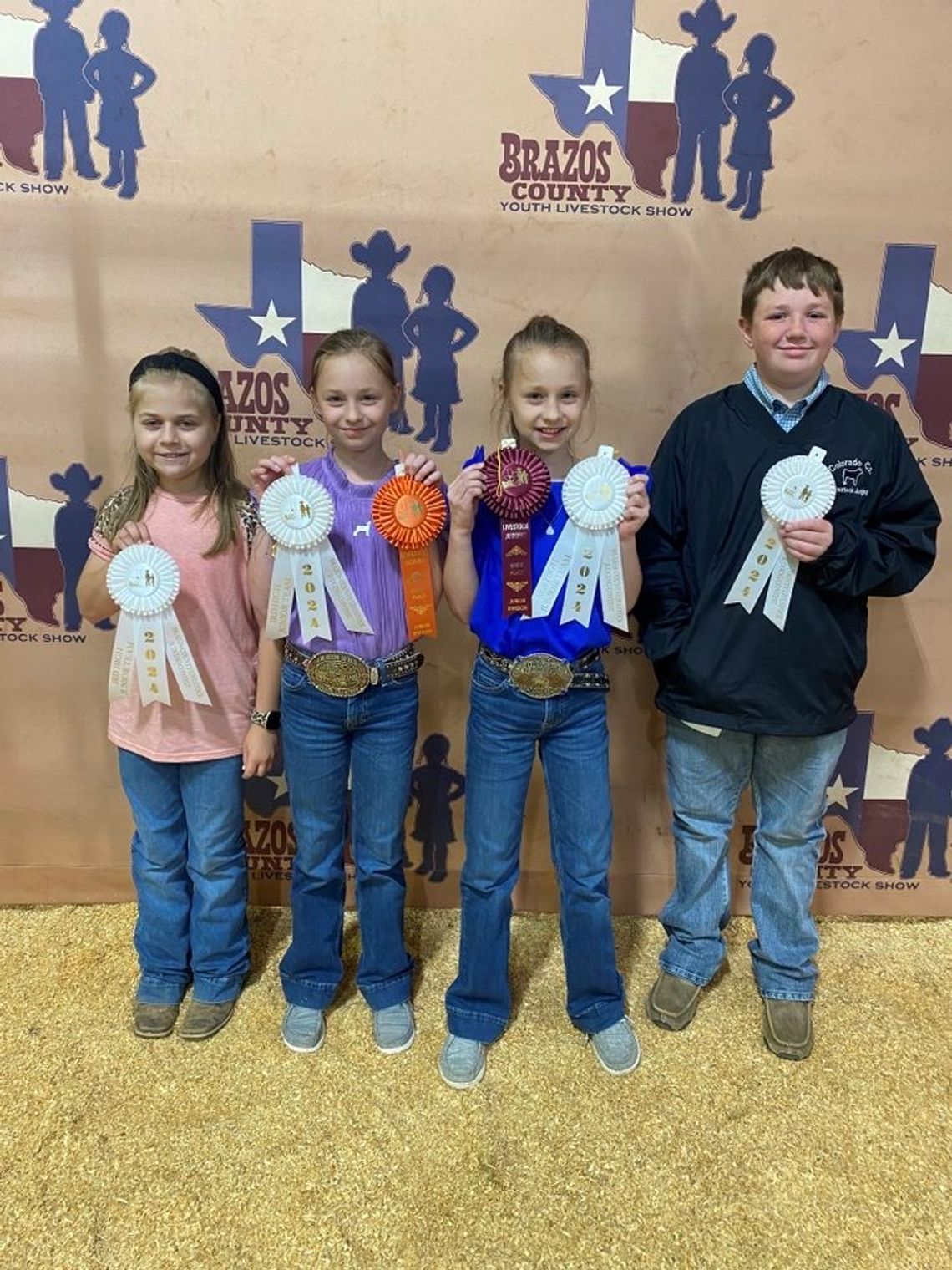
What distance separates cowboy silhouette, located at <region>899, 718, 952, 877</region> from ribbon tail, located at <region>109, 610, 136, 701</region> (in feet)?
5.03

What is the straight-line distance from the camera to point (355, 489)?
140 centimetres

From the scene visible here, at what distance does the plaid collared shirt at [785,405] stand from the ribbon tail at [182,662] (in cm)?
98

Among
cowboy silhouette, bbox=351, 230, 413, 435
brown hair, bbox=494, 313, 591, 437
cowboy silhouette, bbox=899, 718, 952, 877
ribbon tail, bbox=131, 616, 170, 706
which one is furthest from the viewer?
cowboy silhouette, bbox=899, 718, 952, 877

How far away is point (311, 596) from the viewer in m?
1.38

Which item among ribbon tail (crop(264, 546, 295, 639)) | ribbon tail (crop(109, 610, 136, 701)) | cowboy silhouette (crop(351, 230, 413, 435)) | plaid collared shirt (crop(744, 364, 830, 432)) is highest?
cowboy silhouette (crop(351, 230, 413, 435))

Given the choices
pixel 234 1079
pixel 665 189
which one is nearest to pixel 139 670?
pixel 234 1079

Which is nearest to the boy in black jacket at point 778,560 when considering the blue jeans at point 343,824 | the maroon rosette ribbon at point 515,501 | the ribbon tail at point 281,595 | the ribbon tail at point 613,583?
the ribbon tail at point 613,583

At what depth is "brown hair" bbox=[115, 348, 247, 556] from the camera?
4.74ft

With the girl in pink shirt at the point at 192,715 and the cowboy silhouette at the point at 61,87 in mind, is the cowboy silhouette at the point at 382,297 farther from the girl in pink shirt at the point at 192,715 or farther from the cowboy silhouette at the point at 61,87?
the cowboy silhouette at the point at 61,87

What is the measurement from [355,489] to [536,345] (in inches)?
13.8

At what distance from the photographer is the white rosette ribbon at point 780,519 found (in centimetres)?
132

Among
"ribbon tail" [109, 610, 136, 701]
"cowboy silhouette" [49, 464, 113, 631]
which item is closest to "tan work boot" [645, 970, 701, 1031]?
"ribbon tail" [109, 610, 136, 701]

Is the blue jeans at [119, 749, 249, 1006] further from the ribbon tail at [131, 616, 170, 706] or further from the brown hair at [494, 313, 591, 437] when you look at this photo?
the brown hair at [494, 313, 591, 437]

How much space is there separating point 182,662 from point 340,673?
0.26 metres
